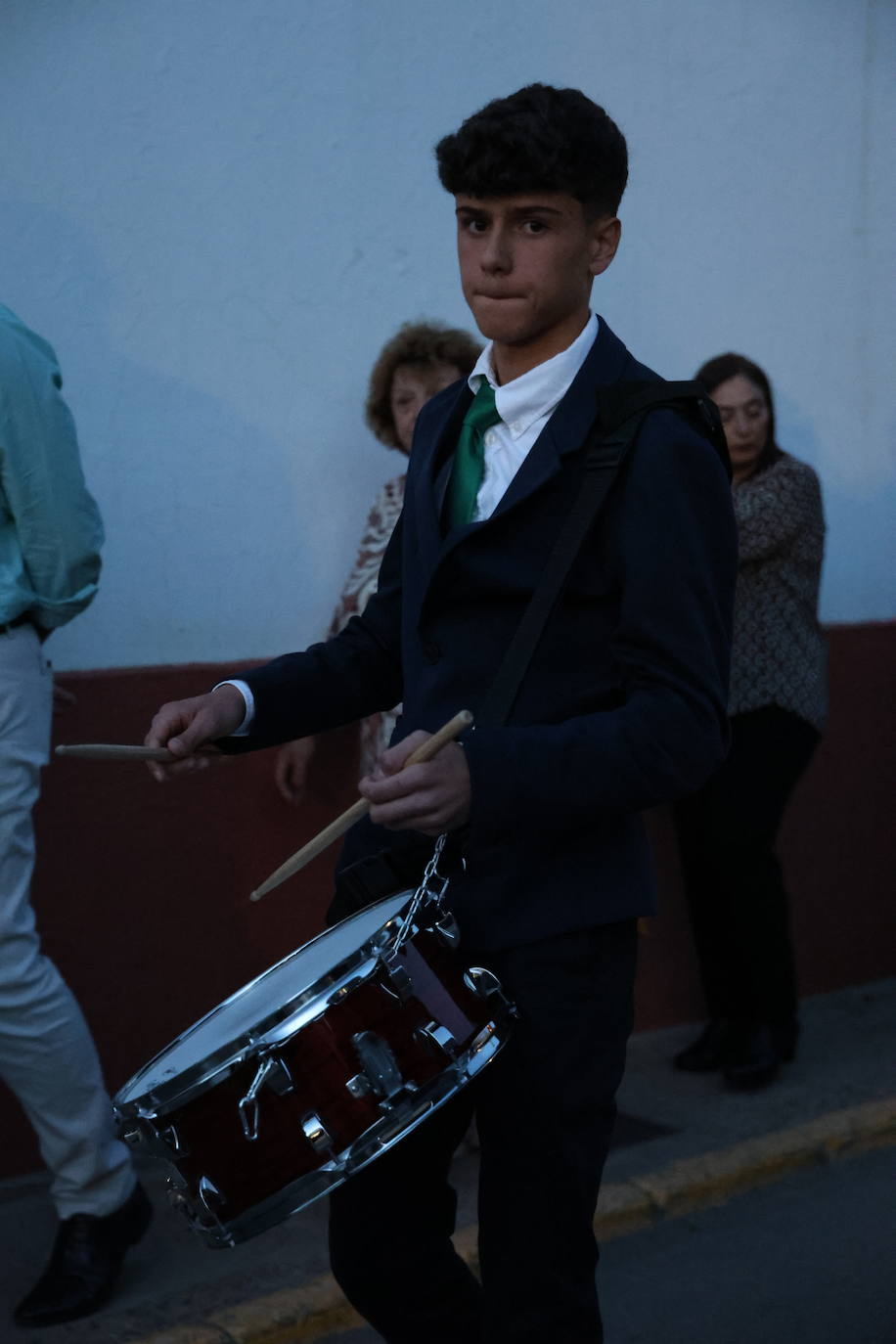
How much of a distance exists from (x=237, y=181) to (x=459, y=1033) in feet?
10.3

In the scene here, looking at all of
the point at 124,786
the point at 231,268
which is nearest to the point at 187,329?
the point at 231,268

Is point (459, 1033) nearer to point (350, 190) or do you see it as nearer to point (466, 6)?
point (350, 190)

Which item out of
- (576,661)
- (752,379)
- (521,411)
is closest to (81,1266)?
(576,661)

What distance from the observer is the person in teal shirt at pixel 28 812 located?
3.49m

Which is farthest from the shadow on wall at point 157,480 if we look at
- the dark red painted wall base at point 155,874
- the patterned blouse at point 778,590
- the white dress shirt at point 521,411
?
the white dress shirt at point 521,411

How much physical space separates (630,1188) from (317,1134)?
2.39 metres

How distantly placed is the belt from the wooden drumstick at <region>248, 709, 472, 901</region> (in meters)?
1.38

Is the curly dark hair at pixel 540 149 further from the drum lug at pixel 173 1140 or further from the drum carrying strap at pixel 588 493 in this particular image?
the drum lug at pixel 173 1140

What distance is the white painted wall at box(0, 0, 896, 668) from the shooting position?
4453mm

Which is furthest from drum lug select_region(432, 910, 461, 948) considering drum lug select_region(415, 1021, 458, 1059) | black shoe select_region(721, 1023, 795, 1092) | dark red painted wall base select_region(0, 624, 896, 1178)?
black shoe select_region(721, 1023, 795, 1092)

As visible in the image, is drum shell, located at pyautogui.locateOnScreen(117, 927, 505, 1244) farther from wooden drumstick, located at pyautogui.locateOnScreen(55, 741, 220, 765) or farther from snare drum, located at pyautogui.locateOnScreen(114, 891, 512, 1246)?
wooden drumstick, located at pyautogui.locateOnScreen(55, 741, 220, 765)

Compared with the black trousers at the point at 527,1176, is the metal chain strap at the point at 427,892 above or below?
above

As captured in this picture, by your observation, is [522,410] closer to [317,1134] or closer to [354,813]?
[354,813]

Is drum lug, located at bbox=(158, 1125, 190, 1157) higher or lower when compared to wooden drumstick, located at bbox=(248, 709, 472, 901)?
lower
